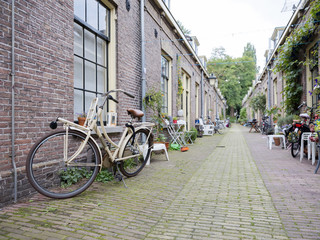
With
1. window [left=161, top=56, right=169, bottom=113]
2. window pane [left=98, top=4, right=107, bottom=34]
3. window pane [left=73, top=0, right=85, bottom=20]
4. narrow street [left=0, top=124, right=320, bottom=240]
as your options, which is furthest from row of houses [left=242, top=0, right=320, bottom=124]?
window pane [left=73, top=0, right=85, bottom=20]

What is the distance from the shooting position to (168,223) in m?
2.13

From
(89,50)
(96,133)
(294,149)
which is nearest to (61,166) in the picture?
(96,133)

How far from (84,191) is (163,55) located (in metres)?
5.91

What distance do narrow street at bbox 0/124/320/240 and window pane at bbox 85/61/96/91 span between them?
1.71 metres

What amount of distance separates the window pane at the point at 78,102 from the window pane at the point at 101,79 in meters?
0.58

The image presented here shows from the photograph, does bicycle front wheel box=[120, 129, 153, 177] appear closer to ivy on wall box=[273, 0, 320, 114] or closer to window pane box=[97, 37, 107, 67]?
window pane box=[97, 37, 107, 67]

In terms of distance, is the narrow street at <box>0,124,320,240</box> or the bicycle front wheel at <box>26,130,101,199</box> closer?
the narrow street at <box>0,124,320,240</box>

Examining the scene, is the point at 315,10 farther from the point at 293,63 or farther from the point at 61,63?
the point at 61,63

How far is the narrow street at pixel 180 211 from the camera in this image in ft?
6.37

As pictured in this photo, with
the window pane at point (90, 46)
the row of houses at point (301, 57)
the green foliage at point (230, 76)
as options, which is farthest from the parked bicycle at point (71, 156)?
the green foliage at point (230, 76)

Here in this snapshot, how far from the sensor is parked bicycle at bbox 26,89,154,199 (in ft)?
8.69

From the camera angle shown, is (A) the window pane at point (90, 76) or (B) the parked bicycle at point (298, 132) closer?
(A) the window pane at point (90, 76)

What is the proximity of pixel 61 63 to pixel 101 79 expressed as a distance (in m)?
1.29

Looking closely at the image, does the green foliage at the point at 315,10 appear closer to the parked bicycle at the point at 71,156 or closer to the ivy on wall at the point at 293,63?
the ivy on wall at the point at 293,63
